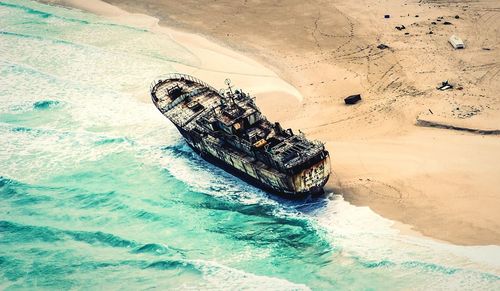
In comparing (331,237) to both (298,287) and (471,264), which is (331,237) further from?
(471,264)

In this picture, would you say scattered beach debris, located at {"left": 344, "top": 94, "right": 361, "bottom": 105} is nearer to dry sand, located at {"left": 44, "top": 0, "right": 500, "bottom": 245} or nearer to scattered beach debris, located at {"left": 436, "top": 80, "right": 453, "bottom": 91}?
dry sand, located at {"left": 44, "top": 0, "right": 500, "bottom": 245}

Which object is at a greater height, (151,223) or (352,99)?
(352,99)

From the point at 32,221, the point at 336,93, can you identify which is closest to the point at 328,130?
the point at 336,93

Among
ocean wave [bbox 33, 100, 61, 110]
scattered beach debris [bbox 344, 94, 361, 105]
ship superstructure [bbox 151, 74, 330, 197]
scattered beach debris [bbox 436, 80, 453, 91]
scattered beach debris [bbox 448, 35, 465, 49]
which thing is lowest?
ocean wave [bbox 33, 100, 61, 110]

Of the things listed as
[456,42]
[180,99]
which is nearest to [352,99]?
[456,42]

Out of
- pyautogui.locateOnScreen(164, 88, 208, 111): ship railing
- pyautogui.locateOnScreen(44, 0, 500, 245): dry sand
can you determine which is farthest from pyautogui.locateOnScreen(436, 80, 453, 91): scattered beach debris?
pyautogui.locateOnScreen(164, 88, 208, 111): ship railing

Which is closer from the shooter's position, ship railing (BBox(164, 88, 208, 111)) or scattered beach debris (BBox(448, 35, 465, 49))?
ship railing (BBox(164, 88, 208, 111))

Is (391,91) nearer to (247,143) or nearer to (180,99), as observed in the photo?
(247,143)

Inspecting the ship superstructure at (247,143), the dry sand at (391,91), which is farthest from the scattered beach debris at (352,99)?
the ship superstructure at (247,143)
